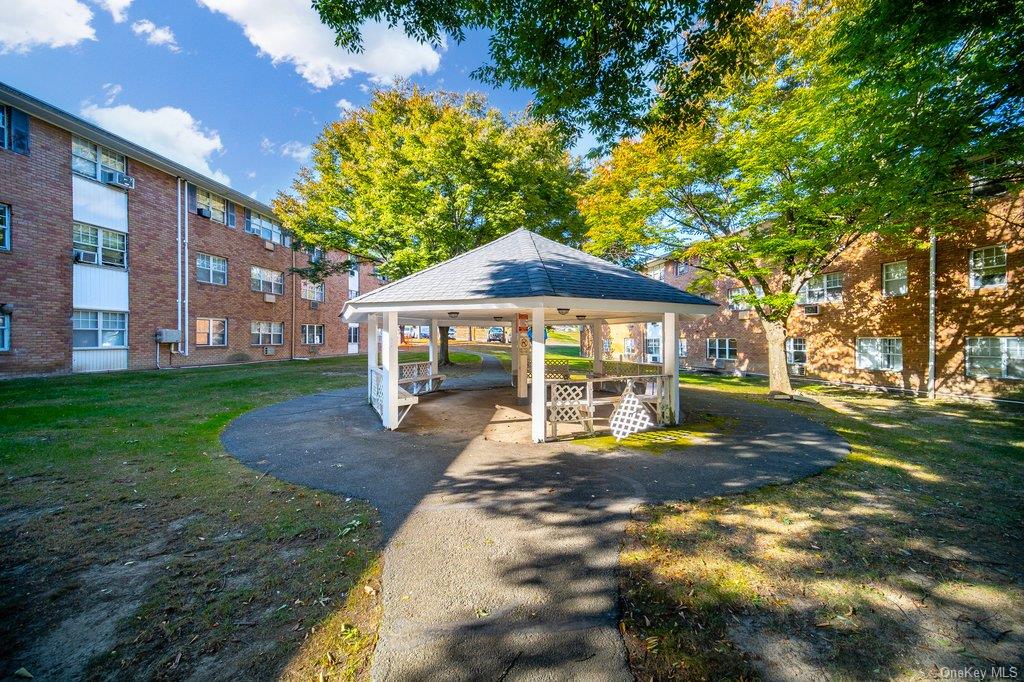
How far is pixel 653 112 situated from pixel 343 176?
60.7ft

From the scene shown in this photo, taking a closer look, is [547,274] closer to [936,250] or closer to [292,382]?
[292,382]

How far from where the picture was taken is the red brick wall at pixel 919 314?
→ 1360cm

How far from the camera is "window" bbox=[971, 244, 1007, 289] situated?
13648mm

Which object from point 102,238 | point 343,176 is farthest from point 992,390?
point 102,238

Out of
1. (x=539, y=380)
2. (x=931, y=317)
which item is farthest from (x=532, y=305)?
(x=931, y=317)

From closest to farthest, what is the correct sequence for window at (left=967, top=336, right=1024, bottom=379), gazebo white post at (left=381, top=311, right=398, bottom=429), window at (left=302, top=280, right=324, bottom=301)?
gazebo white post at (left=381, top=311, right=398, bottom=429) < window at (left=967, top=336, right=1024, bottom=379) < window at (left=302, top=280, right=324, bottom=301)

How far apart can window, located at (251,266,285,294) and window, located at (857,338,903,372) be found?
113 feet

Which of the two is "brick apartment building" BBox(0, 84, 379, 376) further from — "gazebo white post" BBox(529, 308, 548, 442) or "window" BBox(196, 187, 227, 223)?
"gazebo white post" BBox(529, 308, 548, 442)

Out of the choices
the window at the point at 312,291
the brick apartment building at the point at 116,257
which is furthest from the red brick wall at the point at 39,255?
the window at the point at 312,291

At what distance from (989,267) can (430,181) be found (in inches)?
884

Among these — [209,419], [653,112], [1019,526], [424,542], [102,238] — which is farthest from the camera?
[102,238]

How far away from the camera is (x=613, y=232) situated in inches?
618

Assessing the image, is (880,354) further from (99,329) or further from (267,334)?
(99,329)

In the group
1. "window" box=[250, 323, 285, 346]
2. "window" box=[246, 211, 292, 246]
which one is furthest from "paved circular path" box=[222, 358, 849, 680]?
"window" box=[246, 211, 292, 246]
